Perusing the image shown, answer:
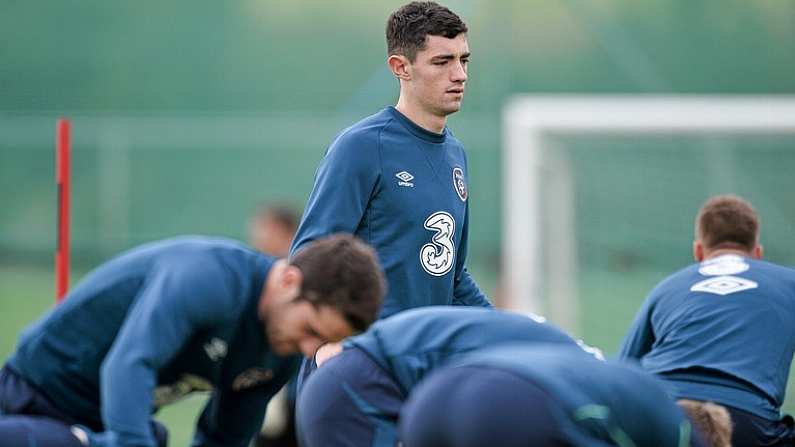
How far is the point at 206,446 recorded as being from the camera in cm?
457

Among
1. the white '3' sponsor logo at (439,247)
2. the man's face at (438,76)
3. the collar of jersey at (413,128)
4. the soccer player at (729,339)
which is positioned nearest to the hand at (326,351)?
the white '3' sponsor logo at (439,247)

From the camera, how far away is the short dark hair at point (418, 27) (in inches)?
226

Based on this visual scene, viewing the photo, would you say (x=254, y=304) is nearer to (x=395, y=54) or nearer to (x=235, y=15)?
(x=395, y=54)

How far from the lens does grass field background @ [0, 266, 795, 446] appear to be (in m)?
13.6

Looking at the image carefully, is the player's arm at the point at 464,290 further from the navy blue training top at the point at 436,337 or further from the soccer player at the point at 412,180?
the navy blue training top at the point at 436,337

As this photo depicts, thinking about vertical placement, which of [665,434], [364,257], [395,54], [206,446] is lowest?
[206,446]

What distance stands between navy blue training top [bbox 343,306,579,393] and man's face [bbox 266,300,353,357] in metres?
0.21

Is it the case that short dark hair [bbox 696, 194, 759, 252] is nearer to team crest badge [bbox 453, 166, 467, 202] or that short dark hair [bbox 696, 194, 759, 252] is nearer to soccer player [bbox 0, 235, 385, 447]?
team crest badge [bbox 453, 166, 467, 202]

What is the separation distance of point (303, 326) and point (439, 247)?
5.21ft

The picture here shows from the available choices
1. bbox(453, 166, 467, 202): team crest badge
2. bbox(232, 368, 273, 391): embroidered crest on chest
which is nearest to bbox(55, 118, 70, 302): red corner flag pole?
bbox(453, 166, 467, 202): team crest badge

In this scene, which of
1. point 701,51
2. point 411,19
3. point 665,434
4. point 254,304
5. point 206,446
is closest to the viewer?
point 665,434

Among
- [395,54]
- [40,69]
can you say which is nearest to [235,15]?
[40,69]

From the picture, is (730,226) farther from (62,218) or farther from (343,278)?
(62,218)

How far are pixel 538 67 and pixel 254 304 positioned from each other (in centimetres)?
1503
